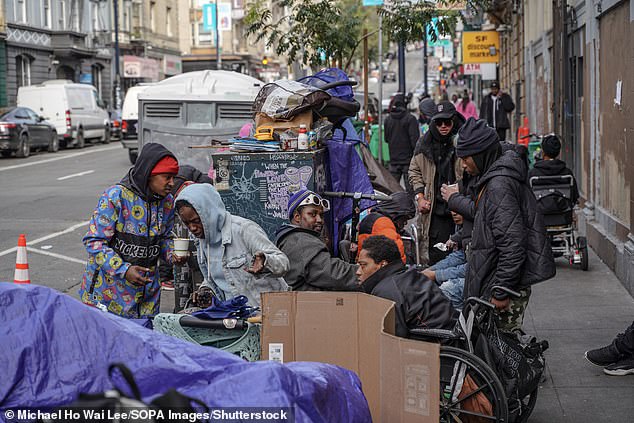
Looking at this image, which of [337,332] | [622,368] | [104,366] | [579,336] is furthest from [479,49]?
[104,366]

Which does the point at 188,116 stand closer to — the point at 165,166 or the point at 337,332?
the point at 165,166

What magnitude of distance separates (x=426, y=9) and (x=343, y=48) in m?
1.91

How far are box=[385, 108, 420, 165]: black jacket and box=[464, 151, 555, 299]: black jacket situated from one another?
37.3 ft

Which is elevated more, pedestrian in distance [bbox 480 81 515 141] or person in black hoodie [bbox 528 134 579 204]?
pedestrian in distance [bbox 480 81 515 141]

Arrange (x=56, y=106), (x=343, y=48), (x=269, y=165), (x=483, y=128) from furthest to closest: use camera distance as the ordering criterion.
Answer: (x=56, y=106) < (x=343, y=48) < (x=269, y=165) < (x=483, y=128)

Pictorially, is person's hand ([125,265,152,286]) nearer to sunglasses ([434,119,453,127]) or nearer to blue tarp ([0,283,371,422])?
blue tarp ([0,283,371,422])

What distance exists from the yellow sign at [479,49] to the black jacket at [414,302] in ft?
90.3

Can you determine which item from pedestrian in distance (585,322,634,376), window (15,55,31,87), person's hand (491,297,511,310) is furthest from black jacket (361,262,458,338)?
window (15,55,31,87)

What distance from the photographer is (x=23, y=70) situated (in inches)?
1986

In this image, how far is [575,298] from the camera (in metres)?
10.4

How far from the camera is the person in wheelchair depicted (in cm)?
576

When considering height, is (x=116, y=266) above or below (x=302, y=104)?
below

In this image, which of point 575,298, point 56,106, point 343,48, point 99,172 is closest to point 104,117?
point 56,106

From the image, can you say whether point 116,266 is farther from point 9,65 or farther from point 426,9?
point 9,65
